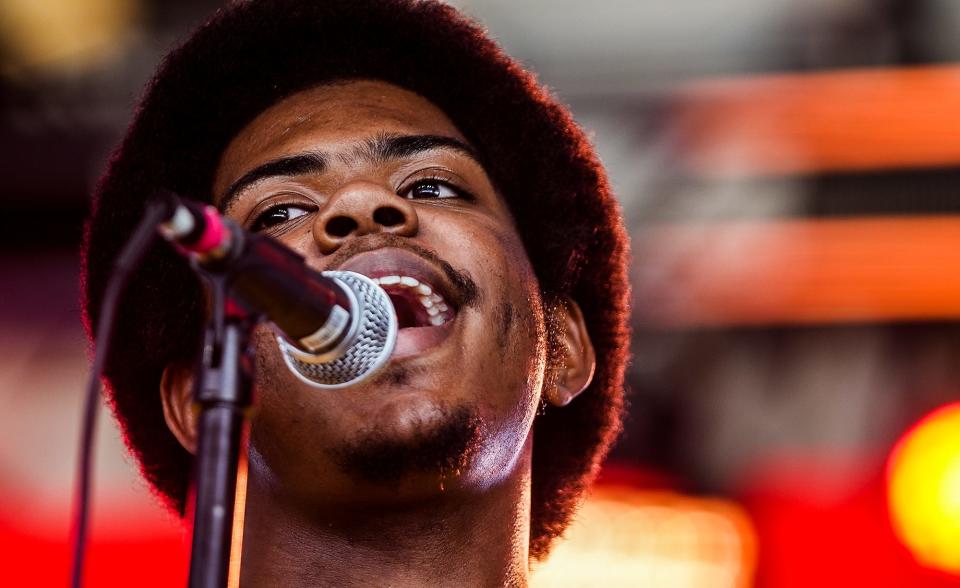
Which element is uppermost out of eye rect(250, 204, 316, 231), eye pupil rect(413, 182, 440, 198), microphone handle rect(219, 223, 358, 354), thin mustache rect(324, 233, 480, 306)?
eye pupil rect(413, 182, 440, 198)

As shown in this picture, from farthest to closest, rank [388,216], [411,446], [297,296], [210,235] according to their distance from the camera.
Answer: [388,216], [411,446], [297,296], [210,235]

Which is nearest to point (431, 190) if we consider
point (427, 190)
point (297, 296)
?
point (427, 190)

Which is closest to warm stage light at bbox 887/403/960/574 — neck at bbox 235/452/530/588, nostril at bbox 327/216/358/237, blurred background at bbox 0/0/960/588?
blurred background at bbox 0/0/960/588

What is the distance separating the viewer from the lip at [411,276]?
2.50m

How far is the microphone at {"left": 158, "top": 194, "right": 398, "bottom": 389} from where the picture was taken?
1.52 meters

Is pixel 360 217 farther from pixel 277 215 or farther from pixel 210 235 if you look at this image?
pixel 210 235

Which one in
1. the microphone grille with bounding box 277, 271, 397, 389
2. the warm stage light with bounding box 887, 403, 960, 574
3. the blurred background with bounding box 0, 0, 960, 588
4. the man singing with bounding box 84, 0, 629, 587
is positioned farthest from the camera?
the warm stage light with bounding box 887, 403, 960, 574

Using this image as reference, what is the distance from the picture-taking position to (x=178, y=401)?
302 centimetres

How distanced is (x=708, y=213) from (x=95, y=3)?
2.98 meters

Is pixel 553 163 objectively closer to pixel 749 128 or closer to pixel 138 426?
pixel 138 426

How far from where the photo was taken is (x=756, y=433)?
651cm

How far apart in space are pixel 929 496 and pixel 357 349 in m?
4.91

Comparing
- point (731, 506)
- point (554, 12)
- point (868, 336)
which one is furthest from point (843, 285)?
point (554, 12)

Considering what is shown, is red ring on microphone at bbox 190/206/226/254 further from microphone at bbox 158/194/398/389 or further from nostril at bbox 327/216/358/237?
nostril at bbox 327/216/358/237
